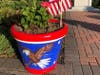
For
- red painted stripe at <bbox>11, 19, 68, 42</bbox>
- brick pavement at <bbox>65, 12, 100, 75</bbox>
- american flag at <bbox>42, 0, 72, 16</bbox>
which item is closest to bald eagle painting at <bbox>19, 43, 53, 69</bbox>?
red painted stripe at <bbox>11, 19, 68, 42</bbox>

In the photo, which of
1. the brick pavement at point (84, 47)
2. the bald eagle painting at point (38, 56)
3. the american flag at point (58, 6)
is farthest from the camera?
the american flag at point (58, 6)

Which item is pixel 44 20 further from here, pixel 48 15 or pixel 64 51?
pixel 64 51

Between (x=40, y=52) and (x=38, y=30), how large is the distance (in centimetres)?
43

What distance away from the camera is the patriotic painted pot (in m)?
4.93

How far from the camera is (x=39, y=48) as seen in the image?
502cm

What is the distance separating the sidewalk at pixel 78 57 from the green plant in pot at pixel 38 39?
9.3 inches

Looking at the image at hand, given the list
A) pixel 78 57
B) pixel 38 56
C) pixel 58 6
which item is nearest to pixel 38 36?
pixel 38 56

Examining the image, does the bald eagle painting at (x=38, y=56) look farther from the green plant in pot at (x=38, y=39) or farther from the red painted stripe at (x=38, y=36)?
the red painted stripe at (x=38, y=36)

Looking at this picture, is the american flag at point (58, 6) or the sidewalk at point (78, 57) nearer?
the sidewalk at point (78, 57)

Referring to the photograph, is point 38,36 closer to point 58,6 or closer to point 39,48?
point 39,48

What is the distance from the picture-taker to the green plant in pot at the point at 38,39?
4.96m

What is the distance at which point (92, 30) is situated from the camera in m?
8.56

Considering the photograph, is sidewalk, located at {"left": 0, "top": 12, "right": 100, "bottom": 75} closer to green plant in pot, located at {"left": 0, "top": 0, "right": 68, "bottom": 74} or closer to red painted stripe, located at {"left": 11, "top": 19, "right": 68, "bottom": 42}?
green plant in pot, located at {"left": 0, "top": 0, "right": 68, "bottom": 74}

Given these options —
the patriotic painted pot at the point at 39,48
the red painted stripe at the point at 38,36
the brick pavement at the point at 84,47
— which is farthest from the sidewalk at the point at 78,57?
the red painted stripe at the point at 38,36
